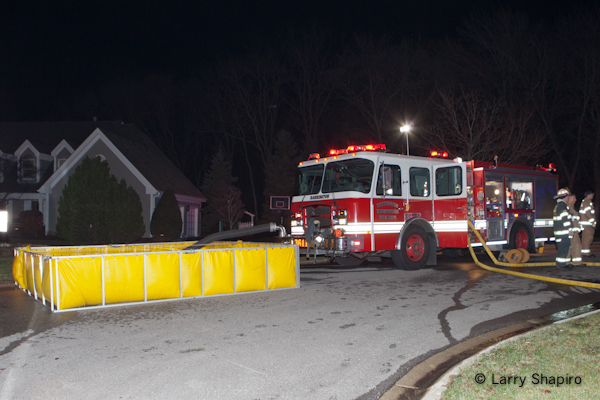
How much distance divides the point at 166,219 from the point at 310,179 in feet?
52.2

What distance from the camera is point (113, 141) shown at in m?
28.7

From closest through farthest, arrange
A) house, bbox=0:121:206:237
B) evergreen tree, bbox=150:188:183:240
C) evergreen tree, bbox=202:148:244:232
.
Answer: evergreen tree, bbox=150:188:183:240, house, bbox=0:121:206:237, evergreen tree, bbox=202:148:244:232

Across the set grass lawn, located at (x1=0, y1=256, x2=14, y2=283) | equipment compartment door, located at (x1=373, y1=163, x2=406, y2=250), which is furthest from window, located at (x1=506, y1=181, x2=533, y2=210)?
grass lawn, located at (x1=0, y1=256, x2=14, y2=283)

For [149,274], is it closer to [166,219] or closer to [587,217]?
[587,217]

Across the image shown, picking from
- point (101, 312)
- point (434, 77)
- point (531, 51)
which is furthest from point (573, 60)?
point (101, 312)

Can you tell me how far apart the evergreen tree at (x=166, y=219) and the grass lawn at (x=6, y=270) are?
10682mm

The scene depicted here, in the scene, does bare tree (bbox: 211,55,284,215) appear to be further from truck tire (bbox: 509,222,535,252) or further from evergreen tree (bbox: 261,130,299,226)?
truck tire (bbox: 509,222,535,252)

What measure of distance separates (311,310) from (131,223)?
15.1m

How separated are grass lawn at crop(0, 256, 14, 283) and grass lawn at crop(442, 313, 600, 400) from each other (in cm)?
1099

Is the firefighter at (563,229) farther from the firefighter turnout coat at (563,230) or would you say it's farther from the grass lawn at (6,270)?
the grass lawn at (6,270)

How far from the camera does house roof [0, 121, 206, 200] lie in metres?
29.6

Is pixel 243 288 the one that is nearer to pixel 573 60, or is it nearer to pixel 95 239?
pixel 95 239

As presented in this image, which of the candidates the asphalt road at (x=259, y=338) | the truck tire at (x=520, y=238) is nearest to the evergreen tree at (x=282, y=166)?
the truck tire at (x=520, y=238)

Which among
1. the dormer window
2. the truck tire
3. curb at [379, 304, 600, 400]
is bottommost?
curb at [379, 304, 600, 400]
